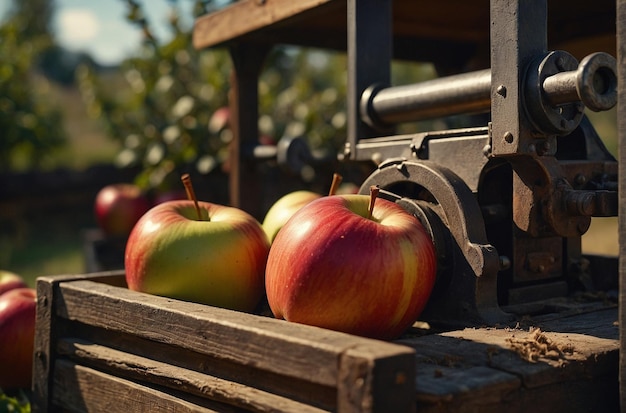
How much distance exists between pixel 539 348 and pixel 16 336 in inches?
68.0

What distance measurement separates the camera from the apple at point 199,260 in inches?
74.3

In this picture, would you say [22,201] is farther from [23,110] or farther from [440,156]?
[440,156]

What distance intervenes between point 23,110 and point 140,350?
7.03 meters

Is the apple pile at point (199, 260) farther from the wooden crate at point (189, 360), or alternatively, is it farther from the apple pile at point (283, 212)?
the apple pile at point (283, 212)

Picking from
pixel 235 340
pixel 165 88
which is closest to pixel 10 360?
pixel 235 340

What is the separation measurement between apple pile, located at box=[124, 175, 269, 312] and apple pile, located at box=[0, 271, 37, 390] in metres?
0.75

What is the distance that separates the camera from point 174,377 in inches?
64.8

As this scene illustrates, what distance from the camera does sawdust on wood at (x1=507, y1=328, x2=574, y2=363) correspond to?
1465mm

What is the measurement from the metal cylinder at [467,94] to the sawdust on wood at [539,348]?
47cm

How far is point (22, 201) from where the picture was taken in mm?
7906

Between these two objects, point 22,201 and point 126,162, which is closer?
point 126,162

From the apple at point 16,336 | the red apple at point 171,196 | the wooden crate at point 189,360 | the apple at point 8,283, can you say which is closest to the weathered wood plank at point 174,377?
the wooden crate at point 189,360

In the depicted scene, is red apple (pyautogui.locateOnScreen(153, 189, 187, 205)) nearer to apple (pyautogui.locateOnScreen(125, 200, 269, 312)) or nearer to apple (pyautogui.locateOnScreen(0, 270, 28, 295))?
apple (pyautogui.locateOnScreen(0, 270, 28, 295))

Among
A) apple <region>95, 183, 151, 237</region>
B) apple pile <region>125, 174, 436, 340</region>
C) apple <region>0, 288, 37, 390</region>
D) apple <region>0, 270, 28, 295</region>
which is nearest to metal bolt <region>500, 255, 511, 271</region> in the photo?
apple pile <region>125, 174, 436, 340</region>
